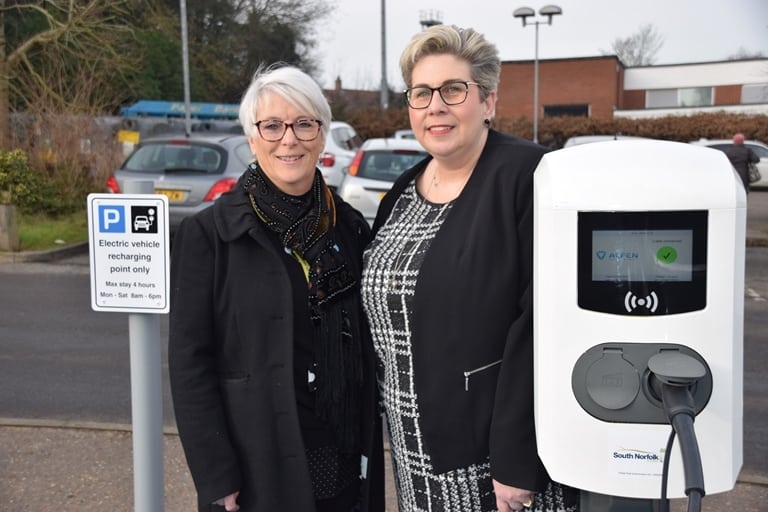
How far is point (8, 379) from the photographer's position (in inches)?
228

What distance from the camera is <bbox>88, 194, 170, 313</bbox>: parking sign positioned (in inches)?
98.1

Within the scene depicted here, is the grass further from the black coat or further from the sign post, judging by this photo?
the black coat

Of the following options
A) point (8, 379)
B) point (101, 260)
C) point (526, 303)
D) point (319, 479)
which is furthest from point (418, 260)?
point (8, 379)

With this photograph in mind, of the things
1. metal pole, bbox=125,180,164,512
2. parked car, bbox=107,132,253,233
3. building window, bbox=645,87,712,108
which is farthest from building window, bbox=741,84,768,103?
metal pole, bbox=125,180,164,512

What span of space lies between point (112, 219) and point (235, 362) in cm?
64

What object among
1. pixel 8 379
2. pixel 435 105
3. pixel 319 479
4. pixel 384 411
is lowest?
pixel 8 379

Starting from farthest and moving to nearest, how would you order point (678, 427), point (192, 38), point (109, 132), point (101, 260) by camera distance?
point (192, 38)
point (109, 132)
point (101, 260)
point (678, 427)

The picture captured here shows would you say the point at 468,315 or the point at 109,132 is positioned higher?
the point at 109,132

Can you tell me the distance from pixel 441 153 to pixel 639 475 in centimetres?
98

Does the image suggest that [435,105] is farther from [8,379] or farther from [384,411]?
[8,379]

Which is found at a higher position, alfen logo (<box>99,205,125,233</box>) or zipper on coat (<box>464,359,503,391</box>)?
alfen logo (<box>99,205,125,233</box>)

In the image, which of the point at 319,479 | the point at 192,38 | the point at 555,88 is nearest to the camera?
the point at 319,479

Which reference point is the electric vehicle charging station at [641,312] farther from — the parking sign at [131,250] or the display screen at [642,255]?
the parking sign at [131,250]

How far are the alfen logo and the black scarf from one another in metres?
0.44
